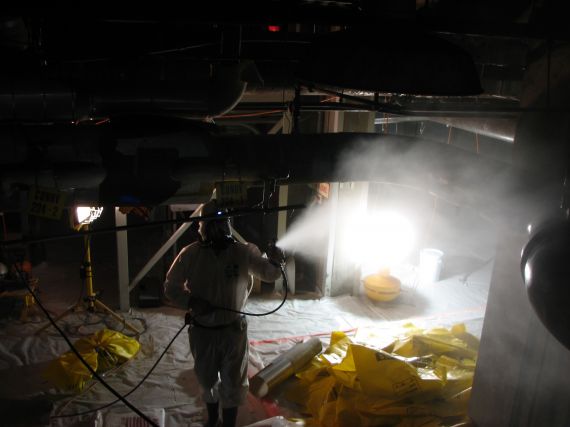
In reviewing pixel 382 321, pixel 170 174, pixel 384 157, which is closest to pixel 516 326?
pixel 384 157

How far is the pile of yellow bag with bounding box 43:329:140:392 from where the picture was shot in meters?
4.64

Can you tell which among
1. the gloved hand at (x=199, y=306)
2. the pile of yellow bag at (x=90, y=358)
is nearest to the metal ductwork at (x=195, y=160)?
the gloved hand at (x=199, y=306)

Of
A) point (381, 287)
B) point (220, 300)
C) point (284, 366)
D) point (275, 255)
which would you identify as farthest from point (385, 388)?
point (381, 287)

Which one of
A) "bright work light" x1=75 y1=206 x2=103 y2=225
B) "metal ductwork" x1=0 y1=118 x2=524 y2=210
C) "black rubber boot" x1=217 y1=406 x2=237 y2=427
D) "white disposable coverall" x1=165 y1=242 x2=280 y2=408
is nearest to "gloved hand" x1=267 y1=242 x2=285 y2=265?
"white disposable coverall" x1=165 y1=242 x2=280 y2=408

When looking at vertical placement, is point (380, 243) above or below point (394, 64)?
below

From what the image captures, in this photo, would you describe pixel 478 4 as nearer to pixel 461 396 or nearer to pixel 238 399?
pixel 461 396

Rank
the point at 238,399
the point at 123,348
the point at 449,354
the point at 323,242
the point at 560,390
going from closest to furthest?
the point at 560,390
the point at 238,399
the point at 449,354
the point at 123,348
the point at 323,242

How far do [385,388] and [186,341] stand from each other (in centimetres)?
249

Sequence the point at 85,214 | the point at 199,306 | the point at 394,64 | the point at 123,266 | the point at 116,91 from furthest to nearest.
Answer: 1. the point at 123,266
2. the point at 85,214
3. the point at 199,306
4. the point at 116,91
5. the point at 394,64

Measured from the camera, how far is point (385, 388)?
411 centimetres

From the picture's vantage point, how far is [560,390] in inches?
123

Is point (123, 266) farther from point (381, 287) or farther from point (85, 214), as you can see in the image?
point (381, 287)

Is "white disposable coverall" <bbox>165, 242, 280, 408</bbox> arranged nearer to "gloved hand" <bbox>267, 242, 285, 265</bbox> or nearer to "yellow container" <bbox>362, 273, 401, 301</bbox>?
"gloved hand" <bbox>267, 242, 285, 265</bbox>

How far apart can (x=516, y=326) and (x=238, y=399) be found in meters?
2.28
